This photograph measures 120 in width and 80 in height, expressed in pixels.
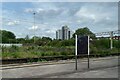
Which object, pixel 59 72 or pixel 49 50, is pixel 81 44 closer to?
pixel 59 72

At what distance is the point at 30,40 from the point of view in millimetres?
88812

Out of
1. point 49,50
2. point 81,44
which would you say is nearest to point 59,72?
point 81,44

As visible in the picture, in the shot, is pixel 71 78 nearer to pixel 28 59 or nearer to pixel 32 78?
pixel 32 78

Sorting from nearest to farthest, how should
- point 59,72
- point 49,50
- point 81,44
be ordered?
point 59,72
point 81,44
point 49,50

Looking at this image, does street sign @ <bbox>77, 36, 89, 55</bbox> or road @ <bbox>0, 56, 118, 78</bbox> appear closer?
road @ <bbox>0, 56, 118, 78</bbox>

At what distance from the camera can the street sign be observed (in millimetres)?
13750

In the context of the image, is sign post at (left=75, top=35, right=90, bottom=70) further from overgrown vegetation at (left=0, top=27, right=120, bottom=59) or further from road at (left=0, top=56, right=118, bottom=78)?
overgrown vegetation at (left=0, top=27, right=120, bottom=59)

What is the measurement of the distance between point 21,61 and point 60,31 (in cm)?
7547

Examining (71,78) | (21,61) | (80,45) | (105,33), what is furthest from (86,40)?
(105,33)

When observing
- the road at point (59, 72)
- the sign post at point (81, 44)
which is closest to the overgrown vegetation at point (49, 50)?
the road at point (59, 72)

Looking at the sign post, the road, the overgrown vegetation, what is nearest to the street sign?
the sign post

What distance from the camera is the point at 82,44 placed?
13812mm

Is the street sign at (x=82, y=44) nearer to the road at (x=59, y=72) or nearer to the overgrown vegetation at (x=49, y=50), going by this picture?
the road at (x=59, y=72)

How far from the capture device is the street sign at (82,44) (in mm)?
13750
